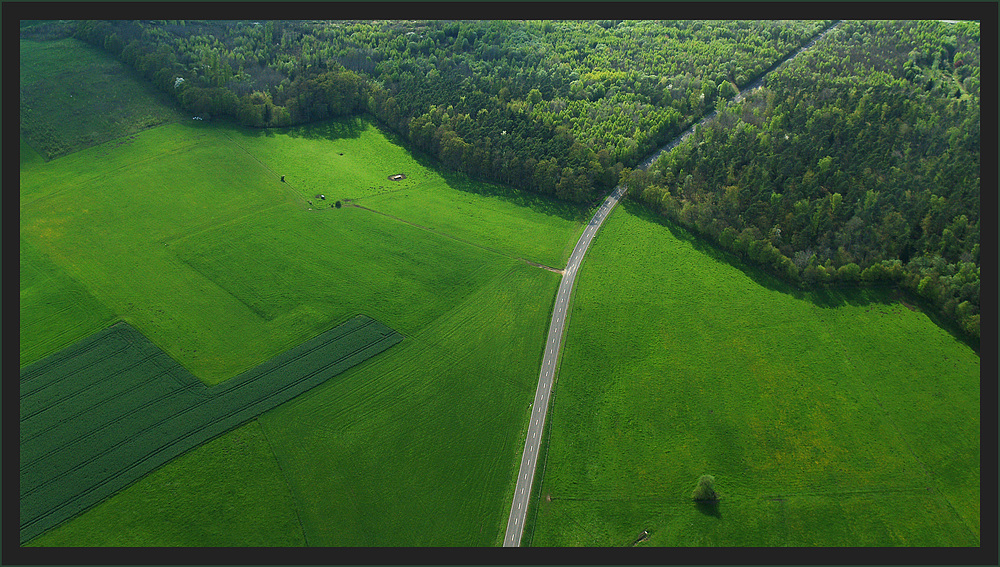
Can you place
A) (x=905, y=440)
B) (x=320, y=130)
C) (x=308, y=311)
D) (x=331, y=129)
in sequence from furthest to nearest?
1. (x=331, y=129)
2. (x=320, y=130)
3. (x=308, y=311)
4. (x=905, y=440)

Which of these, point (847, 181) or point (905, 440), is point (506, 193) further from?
point (905, 440)

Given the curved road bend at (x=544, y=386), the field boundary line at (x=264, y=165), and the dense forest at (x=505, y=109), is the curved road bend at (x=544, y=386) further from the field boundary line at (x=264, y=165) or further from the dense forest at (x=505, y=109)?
the field boundary line at (x=264, y=165)

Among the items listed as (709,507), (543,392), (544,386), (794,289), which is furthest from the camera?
(794,289)

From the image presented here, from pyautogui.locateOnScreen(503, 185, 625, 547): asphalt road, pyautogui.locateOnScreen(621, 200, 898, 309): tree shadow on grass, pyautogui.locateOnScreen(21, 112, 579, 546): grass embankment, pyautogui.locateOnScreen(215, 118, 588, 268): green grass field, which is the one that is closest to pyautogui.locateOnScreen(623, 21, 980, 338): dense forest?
pyautogui.locateOnScreen(621, 200, 898, 309): tree shadow on grass

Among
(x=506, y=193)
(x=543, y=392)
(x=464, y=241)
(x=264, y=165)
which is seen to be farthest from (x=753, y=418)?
(x=264, y=165)

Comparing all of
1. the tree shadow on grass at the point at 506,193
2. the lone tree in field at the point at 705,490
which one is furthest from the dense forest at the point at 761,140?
the lone tree in field at the point at 705,490

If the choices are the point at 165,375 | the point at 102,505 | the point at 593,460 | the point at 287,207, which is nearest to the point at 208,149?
the point at 287,207
